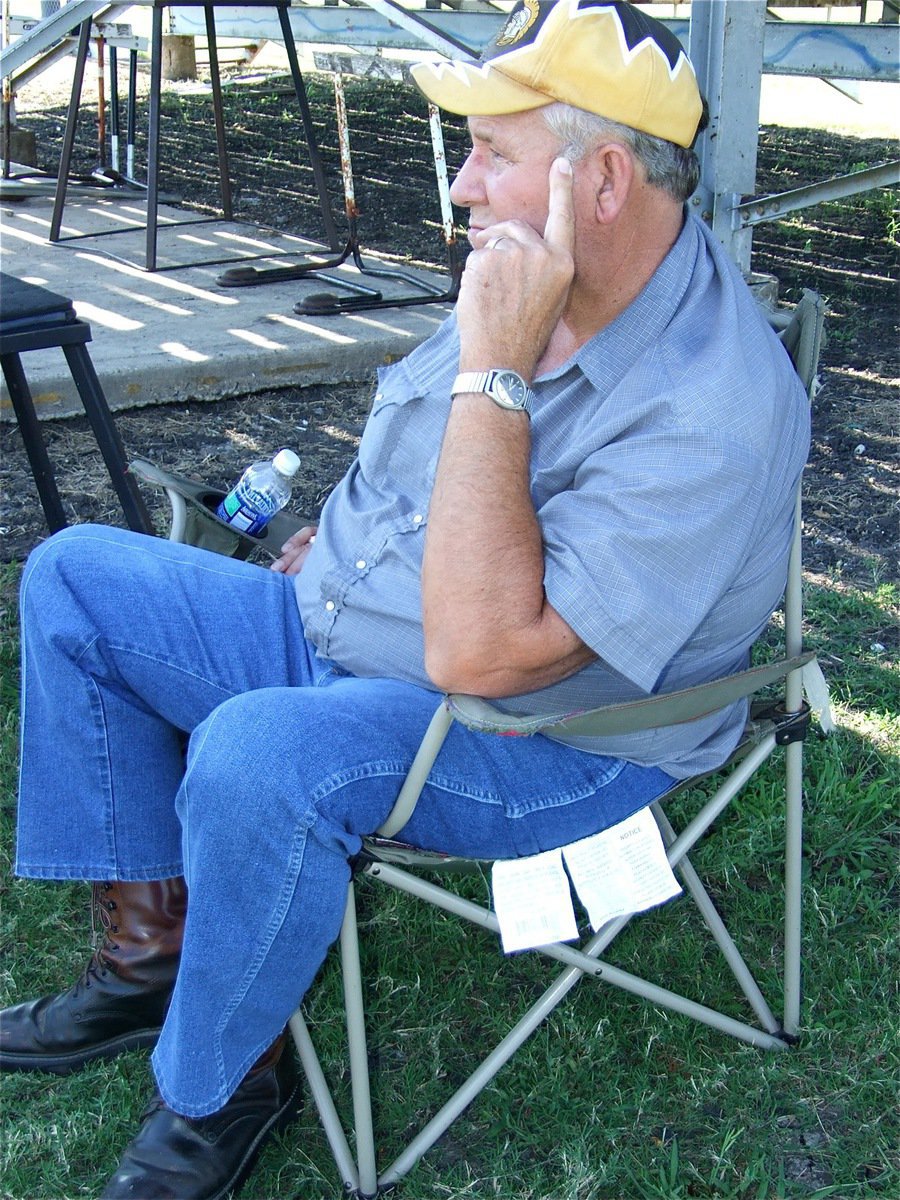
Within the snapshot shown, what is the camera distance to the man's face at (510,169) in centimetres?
178

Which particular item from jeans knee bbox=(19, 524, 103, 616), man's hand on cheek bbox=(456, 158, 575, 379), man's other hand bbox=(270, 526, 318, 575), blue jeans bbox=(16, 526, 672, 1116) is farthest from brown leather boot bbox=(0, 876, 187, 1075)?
man's hand on cheek bbox=(456, 158, 575, 379)

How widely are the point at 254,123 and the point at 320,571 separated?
9.90 m

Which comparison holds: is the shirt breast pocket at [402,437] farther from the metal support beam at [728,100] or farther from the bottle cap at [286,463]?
the metal support beam at [728,100]

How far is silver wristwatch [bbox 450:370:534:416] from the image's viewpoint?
1667 millimetres

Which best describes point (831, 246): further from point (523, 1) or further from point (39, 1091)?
point (39, 1091)

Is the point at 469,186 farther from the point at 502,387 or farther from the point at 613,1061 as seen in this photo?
the point at 613,1061

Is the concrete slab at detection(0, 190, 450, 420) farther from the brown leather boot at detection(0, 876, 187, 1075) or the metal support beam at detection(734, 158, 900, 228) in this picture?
the brown leather boot at detection(0, 876, 187, 1075)

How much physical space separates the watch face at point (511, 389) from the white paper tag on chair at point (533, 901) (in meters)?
0.62

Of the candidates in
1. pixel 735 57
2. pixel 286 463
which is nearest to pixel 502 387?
pixel 286 463

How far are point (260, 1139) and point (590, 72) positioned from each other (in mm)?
1575

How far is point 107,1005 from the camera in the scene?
2053 mm

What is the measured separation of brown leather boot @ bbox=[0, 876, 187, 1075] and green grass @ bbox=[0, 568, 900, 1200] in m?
0.04

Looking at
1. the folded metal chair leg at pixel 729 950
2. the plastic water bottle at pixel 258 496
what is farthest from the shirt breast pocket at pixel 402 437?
the folded metal chair leg at pixel 729 950

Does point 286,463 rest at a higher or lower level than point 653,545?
lower
